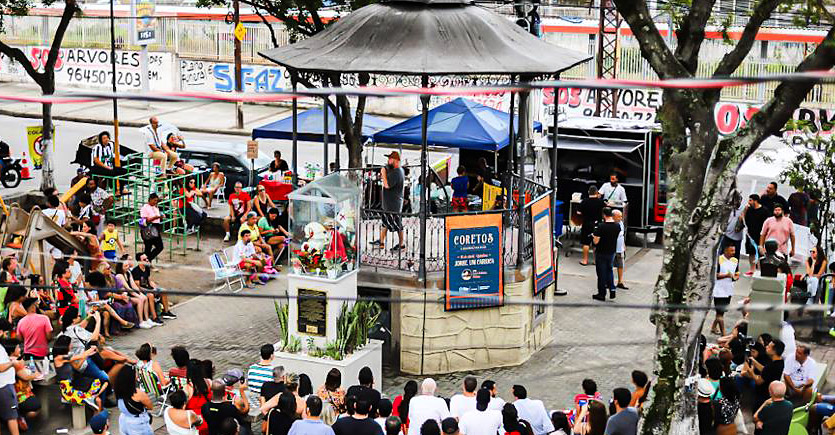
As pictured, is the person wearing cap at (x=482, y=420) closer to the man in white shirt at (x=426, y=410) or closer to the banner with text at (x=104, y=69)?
the man in white shirt at (x=426, y=410)

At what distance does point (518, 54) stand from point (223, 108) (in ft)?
A: 81.5

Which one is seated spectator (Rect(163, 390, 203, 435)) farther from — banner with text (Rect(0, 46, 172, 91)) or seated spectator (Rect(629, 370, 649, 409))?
banner with text (Rect(0, 46, 172, 91))

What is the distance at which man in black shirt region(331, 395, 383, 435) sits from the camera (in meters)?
10.4

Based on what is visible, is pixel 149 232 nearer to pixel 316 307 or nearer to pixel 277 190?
pixel 277 190

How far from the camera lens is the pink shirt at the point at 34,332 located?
13680 mm

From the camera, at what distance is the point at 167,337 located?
16188 mm

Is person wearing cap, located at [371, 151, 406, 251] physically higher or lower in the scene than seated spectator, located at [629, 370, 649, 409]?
higher

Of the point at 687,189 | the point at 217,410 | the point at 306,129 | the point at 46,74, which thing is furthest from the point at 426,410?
the point at 46,74

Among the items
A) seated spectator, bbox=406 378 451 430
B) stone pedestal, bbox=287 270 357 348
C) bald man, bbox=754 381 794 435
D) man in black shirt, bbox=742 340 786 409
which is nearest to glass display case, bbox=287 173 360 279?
stone pedestal, bbox=287 270 357 348

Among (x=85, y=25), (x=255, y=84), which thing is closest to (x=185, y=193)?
(x=255, y=84)

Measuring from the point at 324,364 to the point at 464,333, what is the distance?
2272 millimetres

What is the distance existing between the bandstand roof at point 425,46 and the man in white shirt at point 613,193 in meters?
4.85

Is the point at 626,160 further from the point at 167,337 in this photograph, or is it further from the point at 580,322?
the point at 167,337

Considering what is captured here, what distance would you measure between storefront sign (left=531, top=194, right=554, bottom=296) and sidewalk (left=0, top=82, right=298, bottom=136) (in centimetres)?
1905
